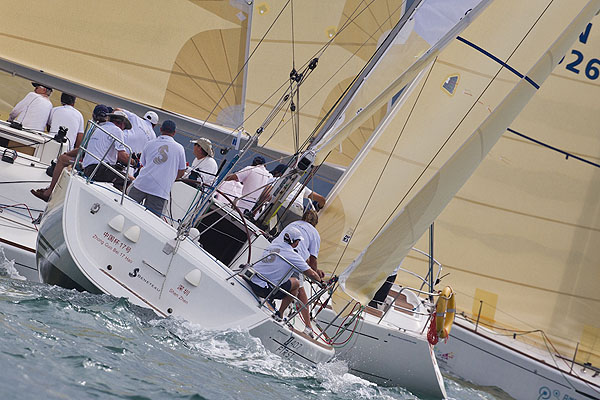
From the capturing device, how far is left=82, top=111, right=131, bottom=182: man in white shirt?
5879 mm

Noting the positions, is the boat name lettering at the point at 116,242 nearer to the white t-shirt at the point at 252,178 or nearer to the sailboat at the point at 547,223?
the white t-shirt at the point at 252,178

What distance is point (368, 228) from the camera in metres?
6.47

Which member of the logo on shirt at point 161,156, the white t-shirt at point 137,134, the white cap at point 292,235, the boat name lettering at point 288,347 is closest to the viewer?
the boat name lettering at point 288,347

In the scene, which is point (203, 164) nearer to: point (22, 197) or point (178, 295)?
point (22, 197)

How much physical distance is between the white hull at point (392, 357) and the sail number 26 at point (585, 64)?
441 cm

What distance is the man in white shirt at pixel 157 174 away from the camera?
5.62 meters

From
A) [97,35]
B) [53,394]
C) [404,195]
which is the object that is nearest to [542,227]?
[404,195]

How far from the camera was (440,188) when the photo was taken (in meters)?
5.31

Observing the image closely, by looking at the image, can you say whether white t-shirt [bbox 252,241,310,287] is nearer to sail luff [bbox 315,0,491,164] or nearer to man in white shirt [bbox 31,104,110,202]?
sail luff [bbox 315,0,491,164]

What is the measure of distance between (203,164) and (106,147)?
1.11 m

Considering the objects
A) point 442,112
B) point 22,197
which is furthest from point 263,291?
point 22,197

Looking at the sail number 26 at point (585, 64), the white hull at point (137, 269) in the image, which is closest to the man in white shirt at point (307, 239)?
the white hull at point (137, 269)

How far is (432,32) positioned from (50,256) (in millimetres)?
3072

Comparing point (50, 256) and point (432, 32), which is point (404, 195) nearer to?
point (432, 32)
